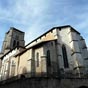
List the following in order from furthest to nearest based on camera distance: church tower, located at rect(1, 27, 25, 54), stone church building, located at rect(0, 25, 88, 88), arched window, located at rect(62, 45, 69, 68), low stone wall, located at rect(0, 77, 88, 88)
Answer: church tower, located at rect(1, 27, 25, 54), arched window, located at rect(62, 45, 69, 68), stone church building, located at rect(0, 25, 88, 88), low stone wall, located at rect(0, 77, 88, 88)

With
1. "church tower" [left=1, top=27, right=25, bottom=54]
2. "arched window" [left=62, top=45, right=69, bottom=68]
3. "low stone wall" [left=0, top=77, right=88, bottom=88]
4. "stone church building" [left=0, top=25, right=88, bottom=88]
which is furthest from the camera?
"church tower" [left=1, top=27, right=25, bottom=54]

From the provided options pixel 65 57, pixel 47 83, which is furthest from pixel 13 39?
pixel 47 83

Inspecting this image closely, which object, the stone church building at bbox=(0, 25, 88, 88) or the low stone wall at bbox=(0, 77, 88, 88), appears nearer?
the low stone wall at bbox=(0, 77, 88, 88)

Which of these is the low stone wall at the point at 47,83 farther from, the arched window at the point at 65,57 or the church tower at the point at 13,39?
the church tower at the point at 13,39

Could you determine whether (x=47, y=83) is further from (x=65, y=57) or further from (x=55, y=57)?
(x=65, y=57)

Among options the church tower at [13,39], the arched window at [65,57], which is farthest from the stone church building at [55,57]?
the church tower at [13,39]

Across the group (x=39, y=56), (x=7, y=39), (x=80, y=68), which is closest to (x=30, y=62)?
(x=39, y=56)

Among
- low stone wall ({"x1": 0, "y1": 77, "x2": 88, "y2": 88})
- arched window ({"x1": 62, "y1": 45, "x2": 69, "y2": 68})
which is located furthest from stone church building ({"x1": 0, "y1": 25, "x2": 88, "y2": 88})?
low stone wall ({"x1": 0, "y1": 77, "x2": 88, "y2": 88})

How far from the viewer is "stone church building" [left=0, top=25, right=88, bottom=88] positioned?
21906 millimetres

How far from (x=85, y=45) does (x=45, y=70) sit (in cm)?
1027

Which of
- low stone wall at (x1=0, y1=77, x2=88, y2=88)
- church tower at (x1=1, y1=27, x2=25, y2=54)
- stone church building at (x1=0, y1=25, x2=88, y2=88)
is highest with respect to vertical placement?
church tower at (x1=1, y1=27, x2=25, y2=54)

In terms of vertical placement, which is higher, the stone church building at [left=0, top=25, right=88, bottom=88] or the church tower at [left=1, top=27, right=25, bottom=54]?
the church tower at [left=1, top=27, right=25, bottom=54]

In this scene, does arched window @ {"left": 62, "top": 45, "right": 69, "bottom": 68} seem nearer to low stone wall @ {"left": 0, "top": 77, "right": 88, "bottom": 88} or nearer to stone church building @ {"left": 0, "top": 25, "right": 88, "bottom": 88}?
stone church building @ {"left": 0, "top": 25, "right": 88, "bottom": 88}

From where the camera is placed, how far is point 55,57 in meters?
23.8
